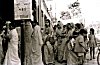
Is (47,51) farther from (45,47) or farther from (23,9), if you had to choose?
(23,9)

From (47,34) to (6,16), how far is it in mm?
3423

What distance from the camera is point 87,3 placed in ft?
99.1

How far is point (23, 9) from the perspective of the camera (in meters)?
16.7

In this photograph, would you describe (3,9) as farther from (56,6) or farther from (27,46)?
(56,6)

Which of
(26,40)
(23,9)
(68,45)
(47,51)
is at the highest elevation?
(23,9)

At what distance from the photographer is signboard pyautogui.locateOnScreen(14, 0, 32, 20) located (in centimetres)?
1656

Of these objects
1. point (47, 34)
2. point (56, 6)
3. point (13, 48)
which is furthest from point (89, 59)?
point (56, 6)

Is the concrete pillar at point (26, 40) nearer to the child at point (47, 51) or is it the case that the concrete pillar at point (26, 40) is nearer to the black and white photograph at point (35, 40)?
the black and white photograph at point (35, 40)

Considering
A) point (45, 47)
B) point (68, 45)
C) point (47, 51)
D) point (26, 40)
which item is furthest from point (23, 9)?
point (68, 45)

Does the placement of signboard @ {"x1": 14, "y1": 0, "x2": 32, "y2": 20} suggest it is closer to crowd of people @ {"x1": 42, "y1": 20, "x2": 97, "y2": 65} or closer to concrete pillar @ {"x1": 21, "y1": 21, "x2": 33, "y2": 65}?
crowd of people @ {"x1": 42, "y1": 20, "x2": 97, "y2": 65}

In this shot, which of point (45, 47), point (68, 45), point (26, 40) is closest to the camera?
point (26, 40)

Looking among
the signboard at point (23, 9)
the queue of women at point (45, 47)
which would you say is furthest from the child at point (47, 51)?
the signboard at point (23, 9)

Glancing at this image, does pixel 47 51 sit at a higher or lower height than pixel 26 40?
lower

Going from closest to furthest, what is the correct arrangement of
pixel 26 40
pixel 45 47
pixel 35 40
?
pixel 35 40
pixel 26 40
pixel 45 47
